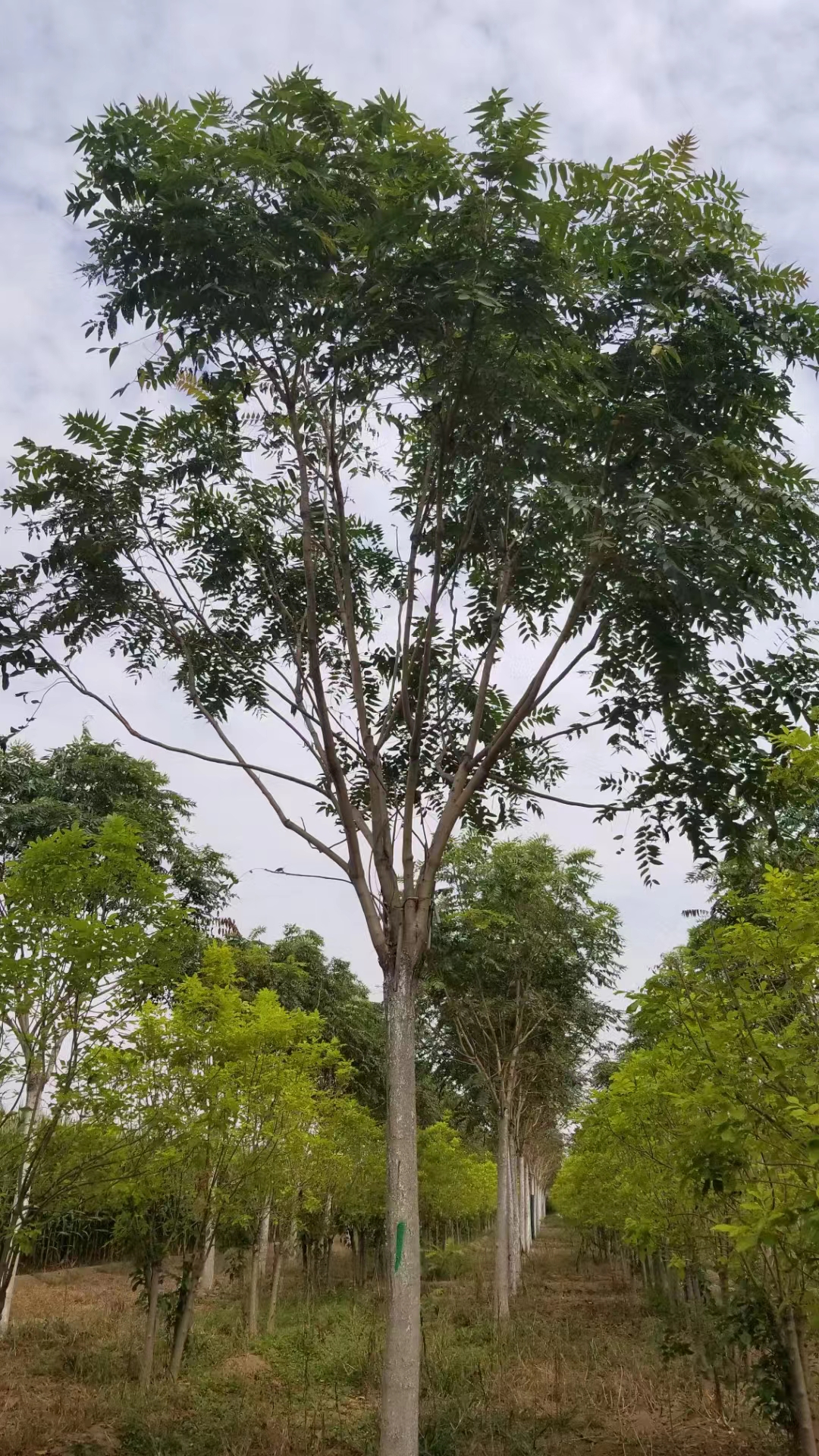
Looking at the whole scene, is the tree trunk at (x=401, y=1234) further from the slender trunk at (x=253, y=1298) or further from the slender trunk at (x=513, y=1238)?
the slender trunk at (x=513, y=1238)

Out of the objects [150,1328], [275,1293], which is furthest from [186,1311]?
[275,1293]

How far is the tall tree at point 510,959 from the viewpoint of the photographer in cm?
1969

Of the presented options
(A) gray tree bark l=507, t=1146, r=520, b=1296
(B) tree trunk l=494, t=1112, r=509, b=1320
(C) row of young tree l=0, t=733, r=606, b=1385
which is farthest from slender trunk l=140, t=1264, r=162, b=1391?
(A) gray tree bark l=507, t=1146, r=520, b=1296

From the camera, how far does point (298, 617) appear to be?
9.64 meters

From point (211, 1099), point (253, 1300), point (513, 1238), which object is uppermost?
point (211, 1099)

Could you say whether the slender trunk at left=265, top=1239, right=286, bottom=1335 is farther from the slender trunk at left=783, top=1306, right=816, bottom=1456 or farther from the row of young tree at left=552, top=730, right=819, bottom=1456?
the slender trunk at left=783, top=1306, right=816, bottom=1456

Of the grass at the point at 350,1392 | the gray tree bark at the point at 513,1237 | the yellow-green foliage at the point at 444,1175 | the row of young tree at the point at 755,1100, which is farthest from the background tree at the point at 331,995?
the row of young tree at the point at 755,1100

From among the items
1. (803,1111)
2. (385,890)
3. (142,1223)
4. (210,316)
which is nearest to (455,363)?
(210,316)

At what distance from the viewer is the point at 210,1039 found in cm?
1391

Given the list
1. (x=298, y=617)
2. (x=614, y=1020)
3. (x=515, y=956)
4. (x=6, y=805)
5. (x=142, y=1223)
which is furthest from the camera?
(x=614, y=1020)

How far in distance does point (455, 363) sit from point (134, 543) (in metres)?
3.59

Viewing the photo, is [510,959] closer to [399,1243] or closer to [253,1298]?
[253,1298]

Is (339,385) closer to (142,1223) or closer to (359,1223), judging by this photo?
(142,1223)

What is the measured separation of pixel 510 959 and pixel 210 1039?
8333 millimetres
